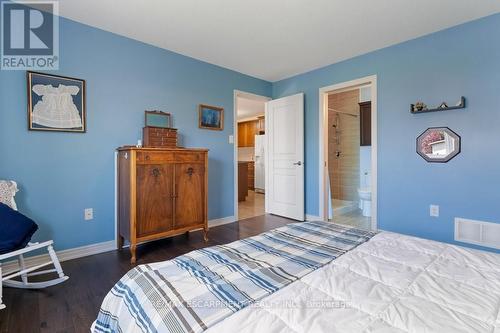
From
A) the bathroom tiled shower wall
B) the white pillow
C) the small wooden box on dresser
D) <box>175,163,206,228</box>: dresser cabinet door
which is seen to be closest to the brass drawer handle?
the small wooden box on dresser

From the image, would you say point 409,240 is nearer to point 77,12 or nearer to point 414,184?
point 414,184

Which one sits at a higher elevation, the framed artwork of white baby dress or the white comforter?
the framed artwork of white baby dress

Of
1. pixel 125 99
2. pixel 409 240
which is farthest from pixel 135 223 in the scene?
pixel 409 240

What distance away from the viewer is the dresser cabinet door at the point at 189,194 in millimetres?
2746

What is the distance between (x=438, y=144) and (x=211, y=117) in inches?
112

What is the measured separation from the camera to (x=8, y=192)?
204 centimetres

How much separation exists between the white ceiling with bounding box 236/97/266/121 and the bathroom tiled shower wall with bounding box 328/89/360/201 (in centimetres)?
162

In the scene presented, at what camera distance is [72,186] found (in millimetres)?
2492

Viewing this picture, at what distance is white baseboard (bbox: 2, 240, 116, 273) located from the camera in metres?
2.19

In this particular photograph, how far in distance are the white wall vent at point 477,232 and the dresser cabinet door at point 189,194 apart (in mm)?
2817

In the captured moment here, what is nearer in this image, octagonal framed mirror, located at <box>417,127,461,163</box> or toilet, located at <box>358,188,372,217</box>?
octagonal framed mirror, located at <box>417,127,461,163</box>

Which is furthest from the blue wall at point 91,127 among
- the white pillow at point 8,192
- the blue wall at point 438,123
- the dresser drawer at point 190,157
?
the blue wall at point 438,123

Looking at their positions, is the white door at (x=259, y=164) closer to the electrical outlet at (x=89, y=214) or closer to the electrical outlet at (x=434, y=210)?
the electrical outlet at (x=434, y=210)

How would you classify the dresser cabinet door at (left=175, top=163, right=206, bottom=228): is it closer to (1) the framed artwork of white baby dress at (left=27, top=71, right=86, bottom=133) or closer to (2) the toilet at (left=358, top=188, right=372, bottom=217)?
(1) the framed artwork of white baby dress at (left=27, top=71, right=86, bottom=133)
